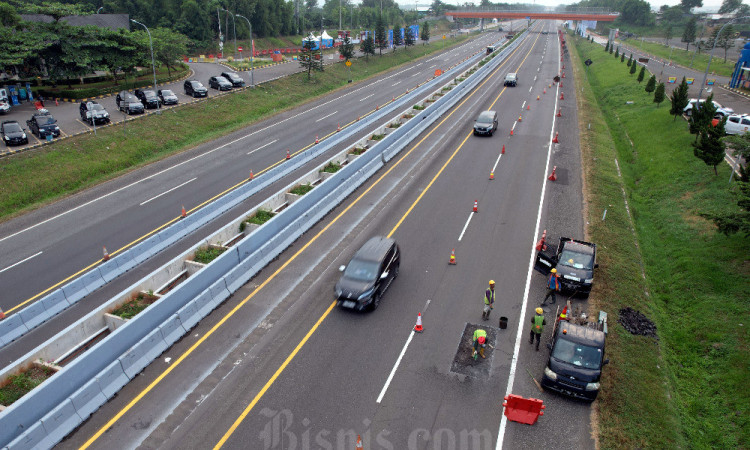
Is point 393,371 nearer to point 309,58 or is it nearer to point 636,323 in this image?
point 636,323

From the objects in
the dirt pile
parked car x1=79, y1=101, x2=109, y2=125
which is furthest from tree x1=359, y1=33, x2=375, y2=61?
the dirt pile

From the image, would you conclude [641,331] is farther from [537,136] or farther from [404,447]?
[537,136]

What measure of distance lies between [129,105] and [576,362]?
41.0 metres

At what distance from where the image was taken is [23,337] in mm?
15242

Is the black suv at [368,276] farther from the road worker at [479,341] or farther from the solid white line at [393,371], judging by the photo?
the road worker at [479,341]

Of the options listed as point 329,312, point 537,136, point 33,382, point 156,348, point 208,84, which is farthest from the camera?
point 208,84

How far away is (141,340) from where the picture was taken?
45.3 feet

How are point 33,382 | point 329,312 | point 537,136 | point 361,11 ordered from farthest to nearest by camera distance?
point 361,11 → point 537,136 → point 329,312 → point 33,382

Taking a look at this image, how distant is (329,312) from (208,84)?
4716 centimetres

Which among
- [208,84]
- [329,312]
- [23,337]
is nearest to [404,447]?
[329,312]

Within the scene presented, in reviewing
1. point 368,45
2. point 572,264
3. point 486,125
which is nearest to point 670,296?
point 572,264

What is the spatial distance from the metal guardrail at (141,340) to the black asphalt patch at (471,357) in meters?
8.65

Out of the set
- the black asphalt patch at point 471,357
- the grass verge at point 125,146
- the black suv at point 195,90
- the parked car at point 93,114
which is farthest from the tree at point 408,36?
the black asphalt patch at point 471,357

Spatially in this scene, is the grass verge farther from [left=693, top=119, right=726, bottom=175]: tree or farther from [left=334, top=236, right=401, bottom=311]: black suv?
[left=693, top=119, right=726, bottom=175]: tree
